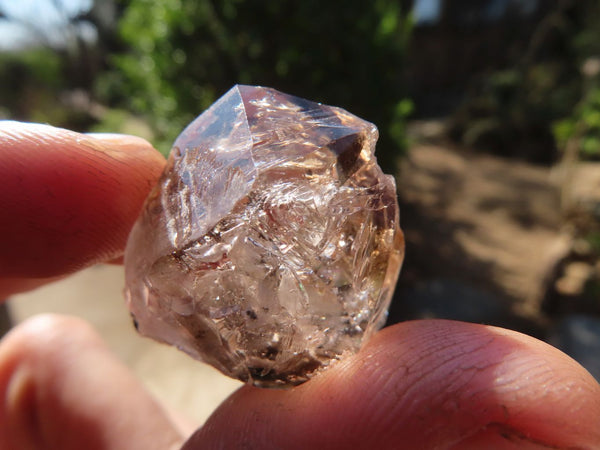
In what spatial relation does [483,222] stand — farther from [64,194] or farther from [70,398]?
[64,194]

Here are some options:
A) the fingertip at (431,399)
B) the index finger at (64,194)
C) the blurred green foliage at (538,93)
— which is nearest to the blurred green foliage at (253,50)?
the index finger at (64,194)

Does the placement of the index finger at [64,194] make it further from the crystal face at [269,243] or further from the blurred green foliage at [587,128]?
the blurred green foliage at [587,128]

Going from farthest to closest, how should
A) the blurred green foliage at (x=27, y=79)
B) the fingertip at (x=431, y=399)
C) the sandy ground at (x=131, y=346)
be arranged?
the blurred green foliage at (x=27, y=79), the sandy ground at (x=131, y=346), the fingertip at (x=431, y=399)

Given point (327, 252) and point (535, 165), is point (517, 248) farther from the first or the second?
point (327, 252)

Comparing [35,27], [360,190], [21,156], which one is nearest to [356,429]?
[360,190]

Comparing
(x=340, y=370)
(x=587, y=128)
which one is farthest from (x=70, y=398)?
(x=587, y=128)

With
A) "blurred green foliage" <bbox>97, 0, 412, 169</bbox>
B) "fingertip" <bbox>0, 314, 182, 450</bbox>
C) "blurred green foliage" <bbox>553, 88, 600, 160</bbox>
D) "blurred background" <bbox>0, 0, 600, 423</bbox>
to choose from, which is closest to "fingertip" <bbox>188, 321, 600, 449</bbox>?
"fingertip" <bbox>0, 314, 182, 450</bbox>
